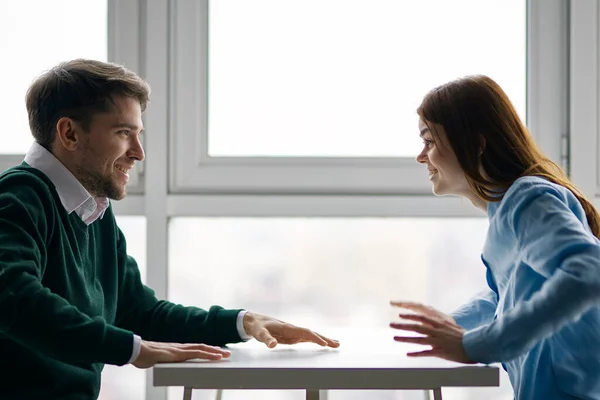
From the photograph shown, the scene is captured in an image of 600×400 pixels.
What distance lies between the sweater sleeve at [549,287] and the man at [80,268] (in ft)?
1.15

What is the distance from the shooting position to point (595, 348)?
4.23ft

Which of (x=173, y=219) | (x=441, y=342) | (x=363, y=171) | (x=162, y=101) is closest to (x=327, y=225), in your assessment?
(x=363, y=171)

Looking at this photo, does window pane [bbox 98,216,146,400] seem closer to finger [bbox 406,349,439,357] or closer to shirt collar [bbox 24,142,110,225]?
shirt collar [bbox 24,142,110,225]

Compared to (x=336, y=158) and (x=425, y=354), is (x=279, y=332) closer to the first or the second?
(x=425, y=354)

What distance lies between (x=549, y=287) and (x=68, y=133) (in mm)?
912

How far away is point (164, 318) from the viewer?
1559mm

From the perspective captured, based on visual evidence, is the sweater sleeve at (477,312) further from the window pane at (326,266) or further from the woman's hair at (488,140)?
the window pane at (326,266)

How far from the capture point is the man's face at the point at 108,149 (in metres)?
1.48

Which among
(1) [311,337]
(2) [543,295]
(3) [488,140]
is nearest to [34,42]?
(1) [311,337]

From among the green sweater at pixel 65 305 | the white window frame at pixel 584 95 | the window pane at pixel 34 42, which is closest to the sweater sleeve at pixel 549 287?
the green sweater at pixel 65 305

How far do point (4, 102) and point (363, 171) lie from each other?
1.04 metres

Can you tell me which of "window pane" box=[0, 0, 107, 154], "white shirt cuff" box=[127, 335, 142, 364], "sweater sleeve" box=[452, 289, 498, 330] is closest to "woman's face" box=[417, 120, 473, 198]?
"sweater sleeve" box=[452, 289, 498, 330]

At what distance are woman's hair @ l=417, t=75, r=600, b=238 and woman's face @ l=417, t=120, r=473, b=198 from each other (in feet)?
0.08

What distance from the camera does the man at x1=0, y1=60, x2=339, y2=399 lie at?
120 centimetres
